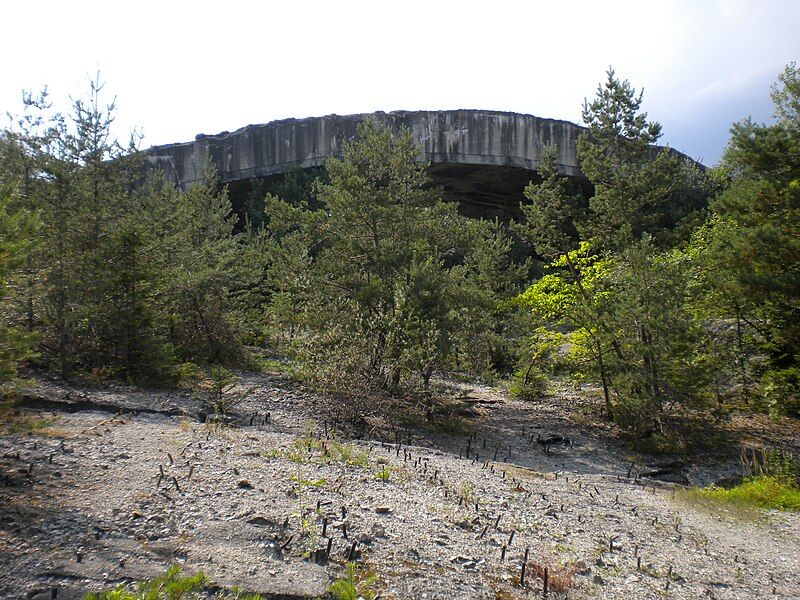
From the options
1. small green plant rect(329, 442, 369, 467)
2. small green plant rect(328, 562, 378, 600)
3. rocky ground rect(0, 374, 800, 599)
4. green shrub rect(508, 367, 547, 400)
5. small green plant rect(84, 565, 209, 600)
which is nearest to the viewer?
small green plant rect(84, 565, 209, 600)

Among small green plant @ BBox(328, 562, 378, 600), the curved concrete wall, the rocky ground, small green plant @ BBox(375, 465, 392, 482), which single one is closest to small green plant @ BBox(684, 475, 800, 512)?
the rocky ground

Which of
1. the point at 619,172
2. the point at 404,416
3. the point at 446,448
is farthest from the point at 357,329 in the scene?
the point at 619,172

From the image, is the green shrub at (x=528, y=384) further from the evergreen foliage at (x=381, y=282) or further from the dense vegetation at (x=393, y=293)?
the evergreen foliage at (x=381, y=282)

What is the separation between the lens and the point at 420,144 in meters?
32.8

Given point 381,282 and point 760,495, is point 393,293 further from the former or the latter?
point 760,495

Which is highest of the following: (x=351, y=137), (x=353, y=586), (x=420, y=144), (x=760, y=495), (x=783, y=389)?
(x=351, y=137)

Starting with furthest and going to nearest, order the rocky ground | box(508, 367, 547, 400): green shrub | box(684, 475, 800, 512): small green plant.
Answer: box(508, 367, 547, 400): green shrub
box(684, 475, 800, 512): small green plant
the rocky ground

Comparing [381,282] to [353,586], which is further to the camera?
[381,282]

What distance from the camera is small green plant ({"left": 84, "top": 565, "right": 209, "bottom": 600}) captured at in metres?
4.23

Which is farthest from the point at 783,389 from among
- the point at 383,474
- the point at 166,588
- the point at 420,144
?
the point at 420,144

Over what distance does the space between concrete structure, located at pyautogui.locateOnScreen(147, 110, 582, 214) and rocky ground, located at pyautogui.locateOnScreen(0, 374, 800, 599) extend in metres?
25.1

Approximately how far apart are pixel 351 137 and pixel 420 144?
372 centimetres

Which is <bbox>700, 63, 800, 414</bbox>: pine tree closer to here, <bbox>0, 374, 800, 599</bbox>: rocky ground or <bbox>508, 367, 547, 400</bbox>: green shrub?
<bbox>0, 374, 800, 599</bbox>: rocky ground

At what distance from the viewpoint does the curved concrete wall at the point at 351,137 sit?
109 ft
